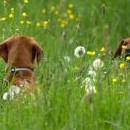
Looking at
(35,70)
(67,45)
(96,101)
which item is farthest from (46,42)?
(96,101)

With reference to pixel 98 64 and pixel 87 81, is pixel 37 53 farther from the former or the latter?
pixel 87 81

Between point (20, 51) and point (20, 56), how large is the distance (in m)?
0.09

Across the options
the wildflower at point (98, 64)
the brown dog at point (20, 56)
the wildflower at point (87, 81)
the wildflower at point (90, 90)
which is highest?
the brown dog at point (20, 56)

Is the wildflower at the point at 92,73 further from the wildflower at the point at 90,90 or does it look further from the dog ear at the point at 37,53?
the dog ear at the point at 37,53

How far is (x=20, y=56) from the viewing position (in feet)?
26.5

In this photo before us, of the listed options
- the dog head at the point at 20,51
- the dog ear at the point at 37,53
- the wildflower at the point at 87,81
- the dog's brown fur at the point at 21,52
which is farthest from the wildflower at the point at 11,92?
the dog ear at the point at 37,53

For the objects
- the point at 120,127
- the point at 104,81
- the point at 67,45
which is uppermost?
the point at 67,45

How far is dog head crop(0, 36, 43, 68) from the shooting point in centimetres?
808

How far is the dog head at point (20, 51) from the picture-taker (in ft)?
26.5

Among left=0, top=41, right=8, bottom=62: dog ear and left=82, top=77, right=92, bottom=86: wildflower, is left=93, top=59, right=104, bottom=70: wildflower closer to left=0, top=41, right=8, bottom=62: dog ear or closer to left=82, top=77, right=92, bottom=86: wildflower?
left=82, top=77, right=92, bottom=86: wildflower

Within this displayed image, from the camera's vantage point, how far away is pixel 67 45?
9430 mm

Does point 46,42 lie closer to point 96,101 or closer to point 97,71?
point 97,71

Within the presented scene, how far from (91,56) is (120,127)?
293 centimetres

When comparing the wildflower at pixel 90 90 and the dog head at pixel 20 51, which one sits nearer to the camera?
the wildflower at pixel 90 90
